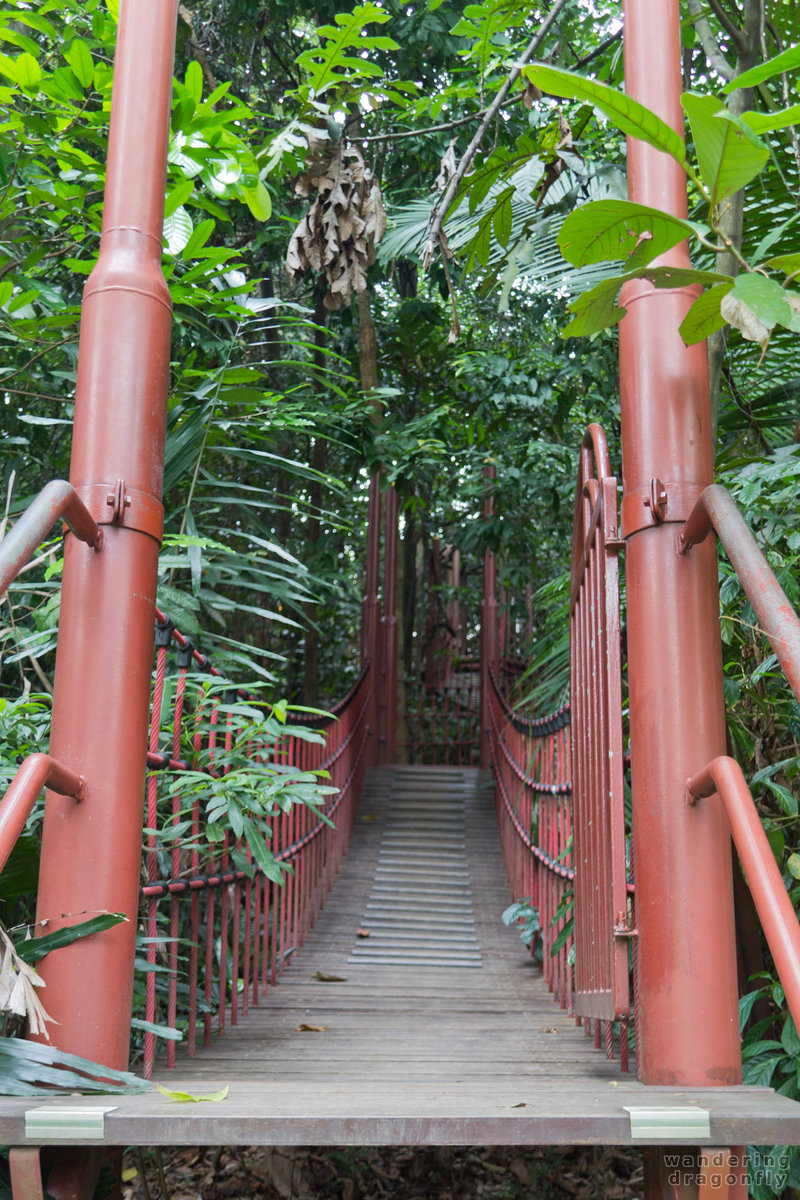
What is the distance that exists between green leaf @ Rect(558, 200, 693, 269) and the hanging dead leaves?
1622 millimetres

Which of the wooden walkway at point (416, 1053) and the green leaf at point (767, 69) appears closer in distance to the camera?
the wooden walkway at point (416, 1053)

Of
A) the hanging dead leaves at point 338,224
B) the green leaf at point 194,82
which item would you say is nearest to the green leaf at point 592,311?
the hanging dead leaves at point 338,224

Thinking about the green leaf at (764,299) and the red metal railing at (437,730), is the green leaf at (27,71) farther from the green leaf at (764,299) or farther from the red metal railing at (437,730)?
the red metal railing at (437,730)

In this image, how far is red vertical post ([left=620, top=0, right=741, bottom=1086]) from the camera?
196 centimetres

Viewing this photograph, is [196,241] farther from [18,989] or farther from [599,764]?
[18,989]

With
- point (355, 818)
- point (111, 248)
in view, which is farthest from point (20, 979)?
point (355, 818)

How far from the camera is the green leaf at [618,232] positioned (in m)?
1.73

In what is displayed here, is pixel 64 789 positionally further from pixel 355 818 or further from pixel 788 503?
pixel 355 818

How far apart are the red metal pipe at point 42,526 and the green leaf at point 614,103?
116 cm

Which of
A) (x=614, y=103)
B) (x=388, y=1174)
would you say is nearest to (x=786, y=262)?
(x=614, y=103)

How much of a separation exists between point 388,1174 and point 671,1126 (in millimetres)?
2821

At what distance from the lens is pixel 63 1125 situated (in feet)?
4.99

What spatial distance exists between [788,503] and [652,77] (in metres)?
1.22

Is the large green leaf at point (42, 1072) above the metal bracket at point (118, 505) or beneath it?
beneath
